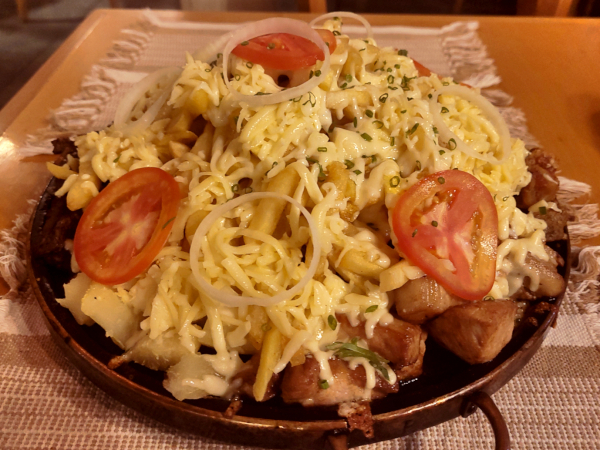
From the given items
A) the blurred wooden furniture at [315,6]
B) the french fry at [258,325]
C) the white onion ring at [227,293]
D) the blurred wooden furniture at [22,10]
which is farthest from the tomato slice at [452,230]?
the blurred wooden furniture at [22,10]

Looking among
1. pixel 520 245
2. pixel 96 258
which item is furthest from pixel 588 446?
pixel 96 258

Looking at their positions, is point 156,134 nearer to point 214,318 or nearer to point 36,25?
point 214,318

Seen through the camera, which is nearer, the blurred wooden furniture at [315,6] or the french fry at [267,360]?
the french fry at [267,360]

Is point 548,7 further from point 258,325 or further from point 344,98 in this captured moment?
point 258,325

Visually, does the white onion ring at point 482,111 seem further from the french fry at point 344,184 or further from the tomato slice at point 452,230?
the french fry at point 344,184

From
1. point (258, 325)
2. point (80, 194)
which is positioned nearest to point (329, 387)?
point (258, 325)

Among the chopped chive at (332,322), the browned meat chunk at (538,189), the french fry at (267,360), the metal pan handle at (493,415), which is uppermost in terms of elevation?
the browned meat chunk at (538,189)

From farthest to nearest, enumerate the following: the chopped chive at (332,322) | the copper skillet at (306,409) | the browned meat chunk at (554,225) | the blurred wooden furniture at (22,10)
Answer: the blurred wooden furniture at (22,10) < the browned meat chunk at (554,225) < the chopped chive at (332,322) < the copper skillet at (306,409)
